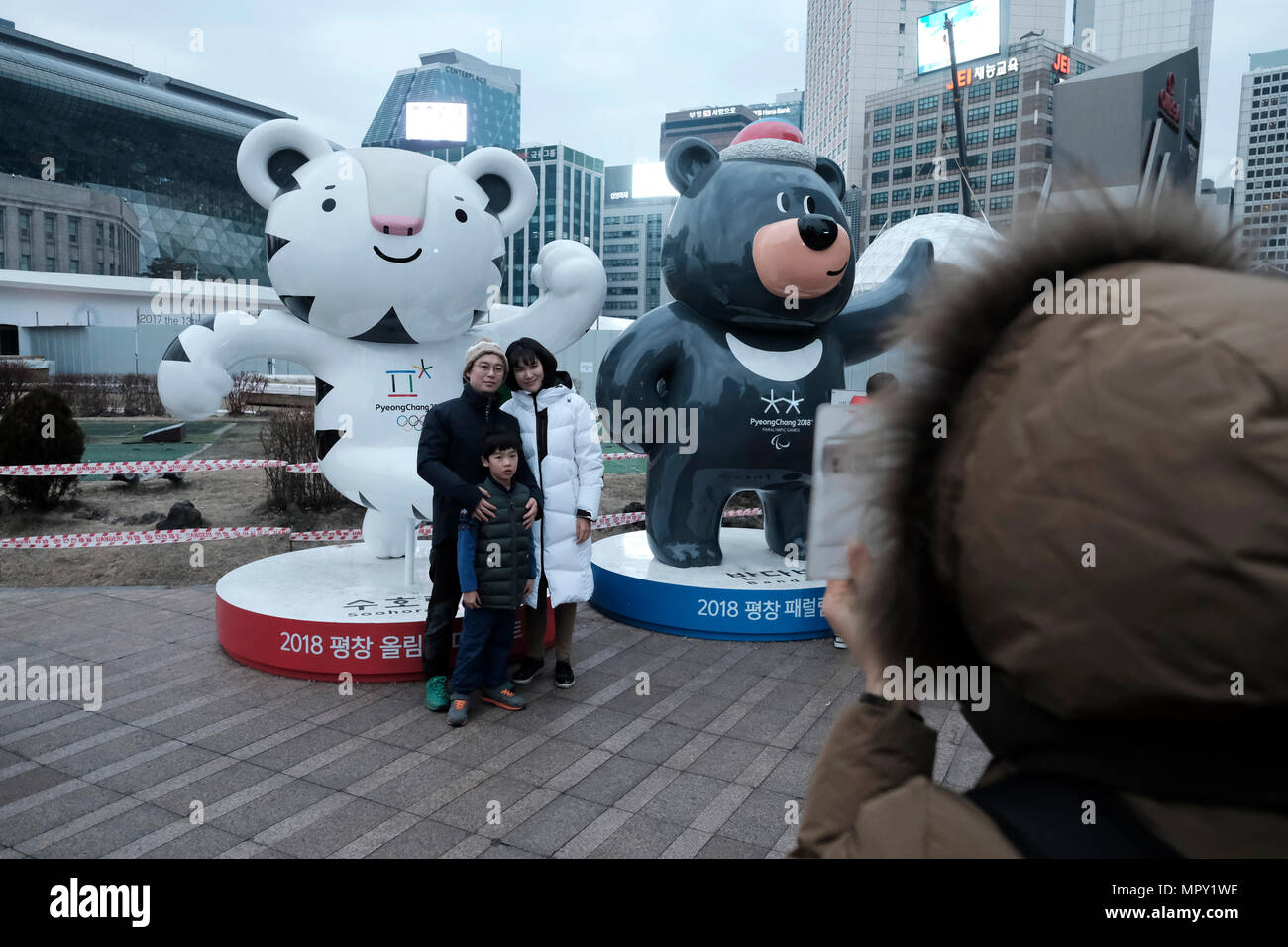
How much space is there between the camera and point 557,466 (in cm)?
443

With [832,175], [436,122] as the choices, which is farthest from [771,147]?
[436,122]

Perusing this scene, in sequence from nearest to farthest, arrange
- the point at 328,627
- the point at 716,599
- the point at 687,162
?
the point at 328,627 → the point at 716,599 → the point at 687,162

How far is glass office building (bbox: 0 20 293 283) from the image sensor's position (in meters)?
45.3

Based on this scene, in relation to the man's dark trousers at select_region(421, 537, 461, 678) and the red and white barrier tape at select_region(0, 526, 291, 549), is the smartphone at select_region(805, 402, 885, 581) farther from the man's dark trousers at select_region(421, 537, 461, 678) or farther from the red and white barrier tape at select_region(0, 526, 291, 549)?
the red and white barrier tape at select_region(0, 526, 291, 549)

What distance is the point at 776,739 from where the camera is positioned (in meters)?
3.96

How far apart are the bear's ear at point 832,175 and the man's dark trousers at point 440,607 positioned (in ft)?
11.0

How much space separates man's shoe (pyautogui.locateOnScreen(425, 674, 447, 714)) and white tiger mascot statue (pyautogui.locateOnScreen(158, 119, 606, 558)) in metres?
1.00

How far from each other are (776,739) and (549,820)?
1213mm

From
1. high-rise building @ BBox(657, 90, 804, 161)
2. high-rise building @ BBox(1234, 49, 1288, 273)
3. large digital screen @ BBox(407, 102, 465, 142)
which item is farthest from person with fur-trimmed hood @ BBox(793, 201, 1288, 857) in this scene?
high-rise building @ BBox(657, 90, 804, 161)

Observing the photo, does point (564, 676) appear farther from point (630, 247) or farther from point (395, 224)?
point (630, 247)

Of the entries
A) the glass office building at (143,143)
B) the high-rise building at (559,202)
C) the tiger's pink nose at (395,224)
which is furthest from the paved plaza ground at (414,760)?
the high-rise building at (559,202)

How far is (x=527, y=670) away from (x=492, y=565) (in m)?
0.85
